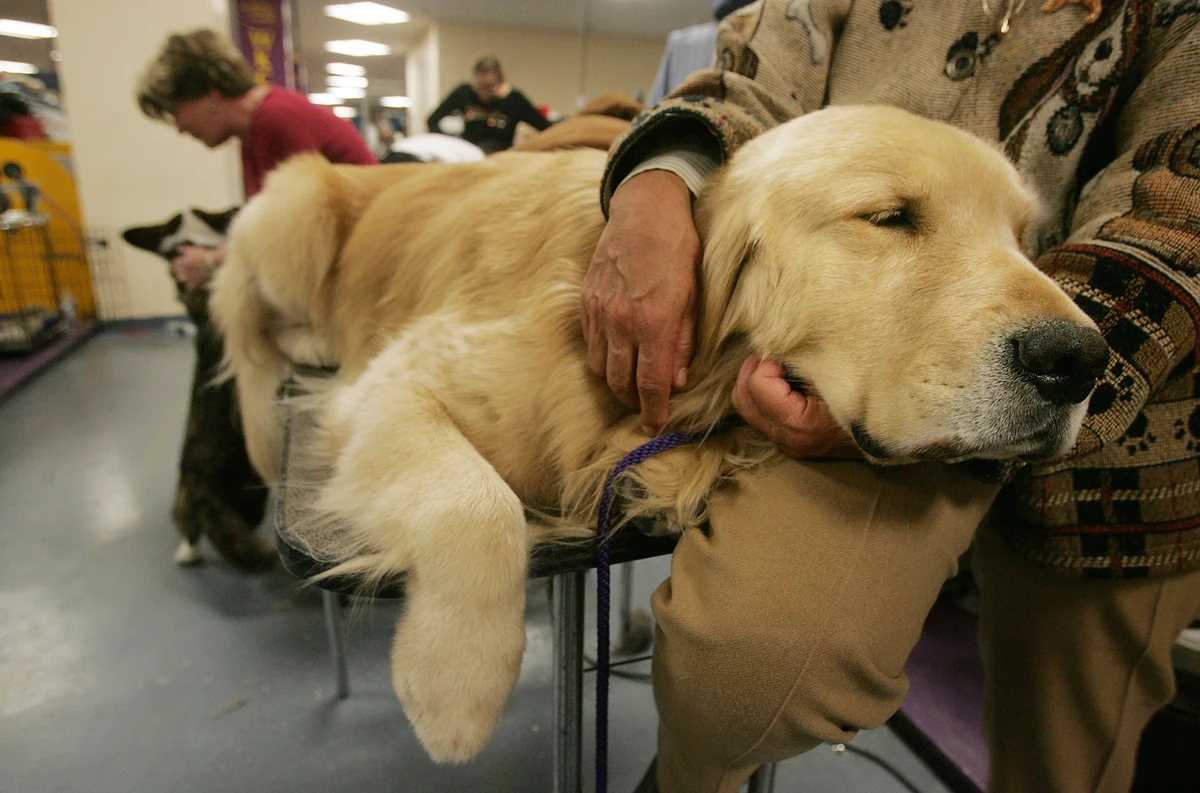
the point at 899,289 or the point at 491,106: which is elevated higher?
the point at 491,106

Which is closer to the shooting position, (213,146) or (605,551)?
(605,551)

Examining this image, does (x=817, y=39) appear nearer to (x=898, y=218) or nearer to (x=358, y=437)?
(x=898, y=218)

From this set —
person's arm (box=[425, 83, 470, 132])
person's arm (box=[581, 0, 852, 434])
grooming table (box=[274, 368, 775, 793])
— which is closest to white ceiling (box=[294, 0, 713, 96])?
person's arm (box=[425, 83, 470, 132])

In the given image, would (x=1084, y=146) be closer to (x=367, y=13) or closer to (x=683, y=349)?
(x=683, y=349)

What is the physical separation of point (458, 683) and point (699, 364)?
1.52ft

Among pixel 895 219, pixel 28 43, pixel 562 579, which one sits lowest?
pixel 562 579

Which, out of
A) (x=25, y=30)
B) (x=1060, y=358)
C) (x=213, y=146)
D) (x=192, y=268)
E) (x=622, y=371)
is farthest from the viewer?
(x=25, y=30)

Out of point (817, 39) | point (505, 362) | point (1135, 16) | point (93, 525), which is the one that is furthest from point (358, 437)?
point (93, 525)

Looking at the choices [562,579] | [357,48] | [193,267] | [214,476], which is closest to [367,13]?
[357,48]

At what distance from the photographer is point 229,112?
238 cm

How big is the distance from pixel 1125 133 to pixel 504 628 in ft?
3.28

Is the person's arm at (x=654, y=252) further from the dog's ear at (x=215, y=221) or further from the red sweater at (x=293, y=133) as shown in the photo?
the dog's ear at (x=215, y=221)

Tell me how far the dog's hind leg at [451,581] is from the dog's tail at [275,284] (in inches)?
31.2

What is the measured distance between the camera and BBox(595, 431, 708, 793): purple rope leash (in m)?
0.80
